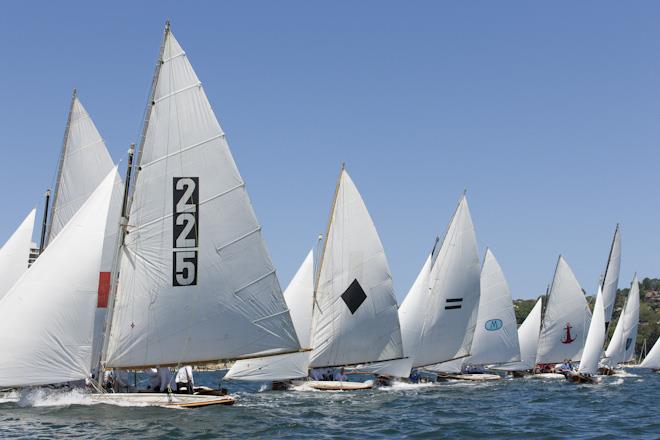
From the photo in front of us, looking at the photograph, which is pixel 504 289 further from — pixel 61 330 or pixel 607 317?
pixel 61 330

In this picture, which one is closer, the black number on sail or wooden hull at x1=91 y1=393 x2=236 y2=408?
wooden hull at x1=91 y1=393 x2=236 y2=408

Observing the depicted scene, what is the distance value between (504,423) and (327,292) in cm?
1756

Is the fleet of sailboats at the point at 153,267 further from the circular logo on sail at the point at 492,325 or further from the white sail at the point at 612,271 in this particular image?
the white sail at the point at 612,271

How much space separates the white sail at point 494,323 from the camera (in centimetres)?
7400

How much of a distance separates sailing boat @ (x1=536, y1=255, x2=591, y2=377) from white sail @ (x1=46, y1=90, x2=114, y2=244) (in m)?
50.5

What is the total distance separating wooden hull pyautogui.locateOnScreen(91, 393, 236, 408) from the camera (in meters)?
32.9

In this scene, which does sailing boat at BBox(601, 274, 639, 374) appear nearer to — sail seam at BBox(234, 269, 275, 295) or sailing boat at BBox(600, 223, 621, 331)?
sailing boat at BBox(600, 223, 621, 331)

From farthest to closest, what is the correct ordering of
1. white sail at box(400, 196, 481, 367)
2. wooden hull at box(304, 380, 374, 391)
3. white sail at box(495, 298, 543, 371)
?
white sail at box(495, 298, 543, 371) < white sail at box(400, 196, 481, 367) < wooden hull at box(304, 380, 374, 391)

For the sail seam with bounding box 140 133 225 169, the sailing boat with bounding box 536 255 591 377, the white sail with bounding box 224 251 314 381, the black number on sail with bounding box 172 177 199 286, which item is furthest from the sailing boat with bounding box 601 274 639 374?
the sail seam with bounding box 140 133 225 169

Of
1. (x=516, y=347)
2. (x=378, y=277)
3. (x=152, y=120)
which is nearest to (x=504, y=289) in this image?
(x=516, y=347)

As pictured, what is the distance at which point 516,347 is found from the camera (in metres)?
75.8

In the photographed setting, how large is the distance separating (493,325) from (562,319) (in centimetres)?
1155

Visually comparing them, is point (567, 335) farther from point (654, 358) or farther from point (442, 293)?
point (654, 358)

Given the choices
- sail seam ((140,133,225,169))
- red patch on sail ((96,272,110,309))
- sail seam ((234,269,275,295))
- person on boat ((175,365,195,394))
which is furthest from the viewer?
red patch on sail ((96,272,110,309))
